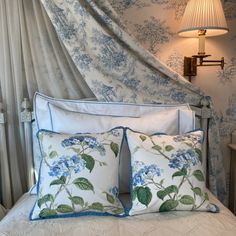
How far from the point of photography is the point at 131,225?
1212 millimetres

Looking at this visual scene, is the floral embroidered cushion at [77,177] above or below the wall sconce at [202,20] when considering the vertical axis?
below

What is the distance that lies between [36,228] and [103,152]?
0.42 metres

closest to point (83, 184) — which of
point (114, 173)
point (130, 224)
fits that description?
point (114, 173)

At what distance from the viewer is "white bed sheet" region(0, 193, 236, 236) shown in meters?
1.16

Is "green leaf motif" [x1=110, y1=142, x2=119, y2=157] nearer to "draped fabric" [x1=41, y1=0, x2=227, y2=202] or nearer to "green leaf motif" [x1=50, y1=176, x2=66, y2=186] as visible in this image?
"green leaf motif" [x1=50, y1=176, x2=66, y2=186]

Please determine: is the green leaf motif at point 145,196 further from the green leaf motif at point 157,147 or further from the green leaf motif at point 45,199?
the green leaf motif at point 45,199

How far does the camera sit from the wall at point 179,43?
6.02 ft

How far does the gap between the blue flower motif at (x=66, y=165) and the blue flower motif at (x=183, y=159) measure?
399 millimetres

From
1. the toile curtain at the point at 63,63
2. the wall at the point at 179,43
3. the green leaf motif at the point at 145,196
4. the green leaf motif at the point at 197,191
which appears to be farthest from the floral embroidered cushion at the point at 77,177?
the wall at the point at 179,43

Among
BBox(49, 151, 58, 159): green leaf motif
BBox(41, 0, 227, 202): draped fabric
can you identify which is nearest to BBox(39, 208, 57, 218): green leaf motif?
BBox(49, 151, 58, 159): green leaf motif

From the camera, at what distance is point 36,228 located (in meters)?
1.19

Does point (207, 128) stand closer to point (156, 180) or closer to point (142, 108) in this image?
point (142, 108)

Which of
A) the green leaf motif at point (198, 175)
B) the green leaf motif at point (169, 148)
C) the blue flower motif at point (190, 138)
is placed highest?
the blue flower motif at point (190, 138)

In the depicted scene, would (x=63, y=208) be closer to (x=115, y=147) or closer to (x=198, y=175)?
(x=115, y=147)
